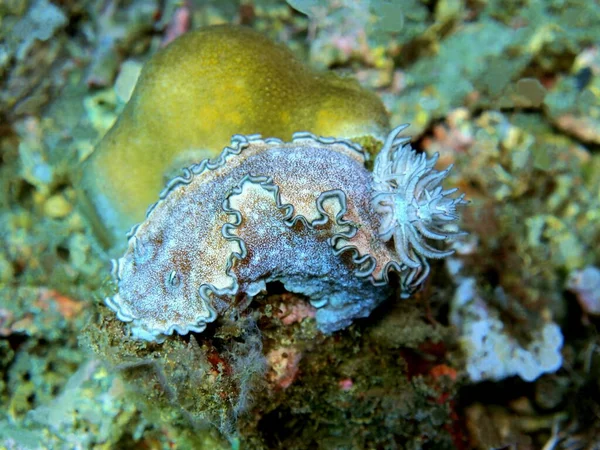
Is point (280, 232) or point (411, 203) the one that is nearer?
point (280, 232)

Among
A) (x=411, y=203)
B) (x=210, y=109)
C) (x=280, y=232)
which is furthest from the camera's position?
(x=210, y=109)

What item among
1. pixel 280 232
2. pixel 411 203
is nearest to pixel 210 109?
pixel 280 232

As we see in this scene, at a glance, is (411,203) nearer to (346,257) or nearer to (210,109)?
(346,257)

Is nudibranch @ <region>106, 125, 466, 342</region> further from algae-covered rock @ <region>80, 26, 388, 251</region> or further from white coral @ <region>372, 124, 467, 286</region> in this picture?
algae-covered rock @ <region>80, 26, 388, 251</region>

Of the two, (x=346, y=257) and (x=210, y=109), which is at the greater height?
(x=210, y=109)

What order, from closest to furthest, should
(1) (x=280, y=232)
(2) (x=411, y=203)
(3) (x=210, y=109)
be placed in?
1. (1) (x=280, y=232)
2. (2) (x=411, y=203)
3. (3) (x=210, y=109)

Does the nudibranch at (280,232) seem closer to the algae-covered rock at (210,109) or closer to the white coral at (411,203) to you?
the white coral at (411,203)
